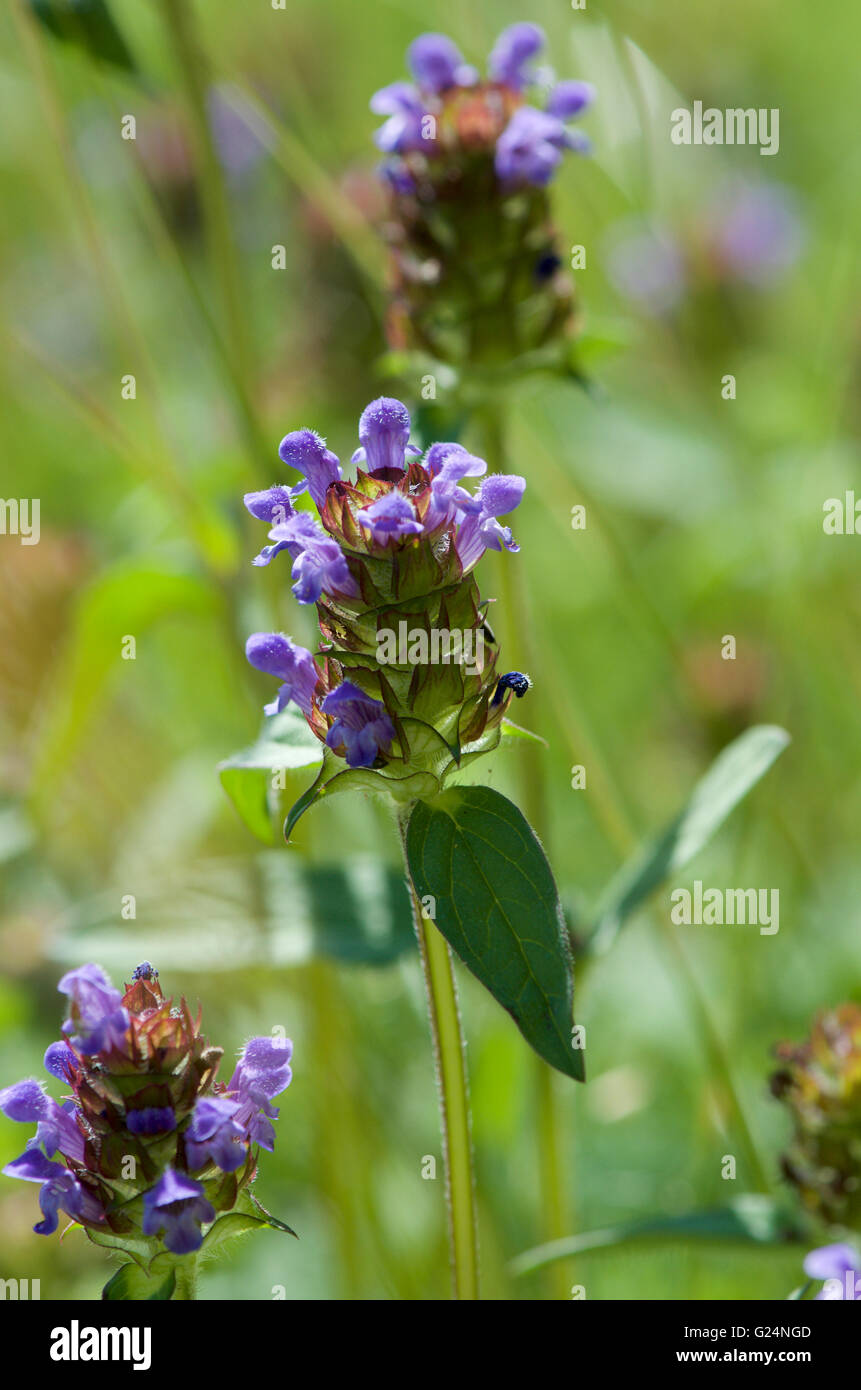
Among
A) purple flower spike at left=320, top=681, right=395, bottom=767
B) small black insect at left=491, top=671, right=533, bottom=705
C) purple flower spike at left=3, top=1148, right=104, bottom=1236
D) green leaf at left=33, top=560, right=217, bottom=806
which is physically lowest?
purple flower spike at left=3, top=1148, right=104, bottom=1236

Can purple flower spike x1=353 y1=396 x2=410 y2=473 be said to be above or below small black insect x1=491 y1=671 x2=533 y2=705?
above

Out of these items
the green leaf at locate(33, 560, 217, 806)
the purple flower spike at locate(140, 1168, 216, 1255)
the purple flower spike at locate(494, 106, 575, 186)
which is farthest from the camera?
the green leaf at locate(33, 560, 217, 806)

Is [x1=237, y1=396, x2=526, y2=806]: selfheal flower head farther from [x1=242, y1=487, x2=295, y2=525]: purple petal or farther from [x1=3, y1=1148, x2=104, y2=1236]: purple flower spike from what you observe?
[x1=3, y1=1148, x2=104, y2=1236]: purple flower spike

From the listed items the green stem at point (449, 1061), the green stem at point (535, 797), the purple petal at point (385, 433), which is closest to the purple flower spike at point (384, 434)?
the purple petal at point (385, 433)

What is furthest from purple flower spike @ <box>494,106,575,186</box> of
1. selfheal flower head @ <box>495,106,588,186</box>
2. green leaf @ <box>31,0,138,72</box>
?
green leaf @ <box>31,0,138,72</box>

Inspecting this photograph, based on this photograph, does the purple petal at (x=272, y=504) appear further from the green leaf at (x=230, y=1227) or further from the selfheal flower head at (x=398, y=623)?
the green leaf at (x=230, y=1227)

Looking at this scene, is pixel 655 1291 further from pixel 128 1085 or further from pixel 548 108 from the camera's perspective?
pixel 548 108

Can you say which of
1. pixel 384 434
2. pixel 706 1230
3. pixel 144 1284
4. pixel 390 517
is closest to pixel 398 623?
pixel 390 517

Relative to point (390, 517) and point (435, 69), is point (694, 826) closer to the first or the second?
point (390, 517)
